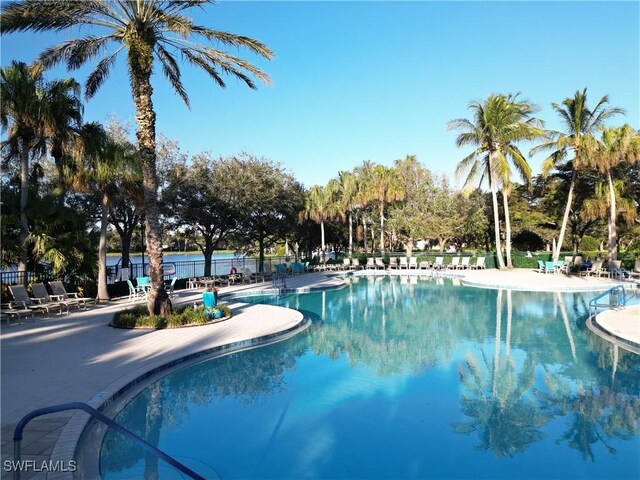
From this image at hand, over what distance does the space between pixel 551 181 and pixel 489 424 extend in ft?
120

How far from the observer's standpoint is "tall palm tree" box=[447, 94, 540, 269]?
29719 mm

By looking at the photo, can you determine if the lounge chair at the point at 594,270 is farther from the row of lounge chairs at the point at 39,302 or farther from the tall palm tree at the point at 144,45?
the row of lounge chairs at the point at 39,302

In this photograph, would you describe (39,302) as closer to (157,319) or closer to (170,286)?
(157,319)

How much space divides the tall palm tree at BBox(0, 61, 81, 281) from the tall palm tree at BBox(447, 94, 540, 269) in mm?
24575

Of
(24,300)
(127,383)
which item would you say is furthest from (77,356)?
(24,300)

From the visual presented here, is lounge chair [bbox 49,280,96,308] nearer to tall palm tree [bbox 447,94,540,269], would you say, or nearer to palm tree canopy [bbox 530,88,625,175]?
tall palm tree [bbox 447,94,540,269]

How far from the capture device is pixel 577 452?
18.2ft

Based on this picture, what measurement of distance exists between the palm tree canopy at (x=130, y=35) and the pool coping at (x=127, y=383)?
23.0 ft

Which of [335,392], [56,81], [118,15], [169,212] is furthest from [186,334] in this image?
[169,212]

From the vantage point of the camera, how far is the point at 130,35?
37.6ft

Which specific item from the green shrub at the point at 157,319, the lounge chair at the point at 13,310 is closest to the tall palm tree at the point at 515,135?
the green shrub at the point at 157,319

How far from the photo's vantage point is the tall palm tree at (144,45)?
10984 mm

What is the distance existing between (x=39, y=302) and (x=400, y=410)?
12.2m

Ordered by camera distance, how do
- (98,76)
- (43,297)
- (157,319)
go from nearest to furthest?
1. (157,319)
2. (98,76)
3. (43,297)
